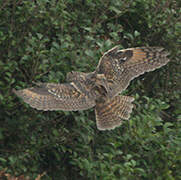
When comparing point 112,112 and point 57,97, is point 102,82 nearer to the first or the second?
point 112,112

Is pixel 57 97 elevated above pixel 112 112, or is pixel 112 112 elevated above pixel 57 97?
pixel 57 97

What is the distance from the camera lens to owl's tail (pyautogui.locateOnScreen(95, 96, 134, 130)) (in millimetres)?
3447

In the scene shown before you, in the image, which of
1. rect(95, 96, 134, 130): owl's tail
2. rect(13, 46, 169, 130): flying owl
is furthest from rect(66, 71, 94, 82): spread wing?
rect(95, 96, 134, 130): owl's tail

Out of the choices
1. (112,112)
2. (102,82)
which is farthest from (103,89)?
(112,112)

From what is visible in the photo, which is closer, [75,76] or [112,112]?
[75,76]

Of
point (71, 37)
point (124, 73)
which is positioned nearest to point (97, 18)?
point (71, 37)

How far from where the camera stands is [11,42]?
358cm

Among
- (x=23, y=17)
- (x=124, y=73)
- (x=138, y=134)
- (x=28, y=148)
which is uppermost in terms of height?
(x=23, y=17)

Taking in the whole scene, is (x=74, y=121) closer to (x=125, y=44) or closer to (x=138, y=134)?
(x=138, y=134)

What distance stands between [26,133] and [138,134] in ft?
3.15

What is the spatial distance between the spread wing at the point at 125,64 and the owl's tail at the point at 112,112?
0.40 feet

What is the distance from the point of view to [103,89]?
3.40 metres

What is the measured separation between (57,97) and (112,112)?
581 mm

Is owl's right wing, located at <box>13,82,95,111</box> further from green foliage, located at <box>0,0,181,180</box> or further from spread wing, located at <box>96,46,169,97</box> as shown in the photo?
spread wing, located at <box>96,46,169,97</box>
